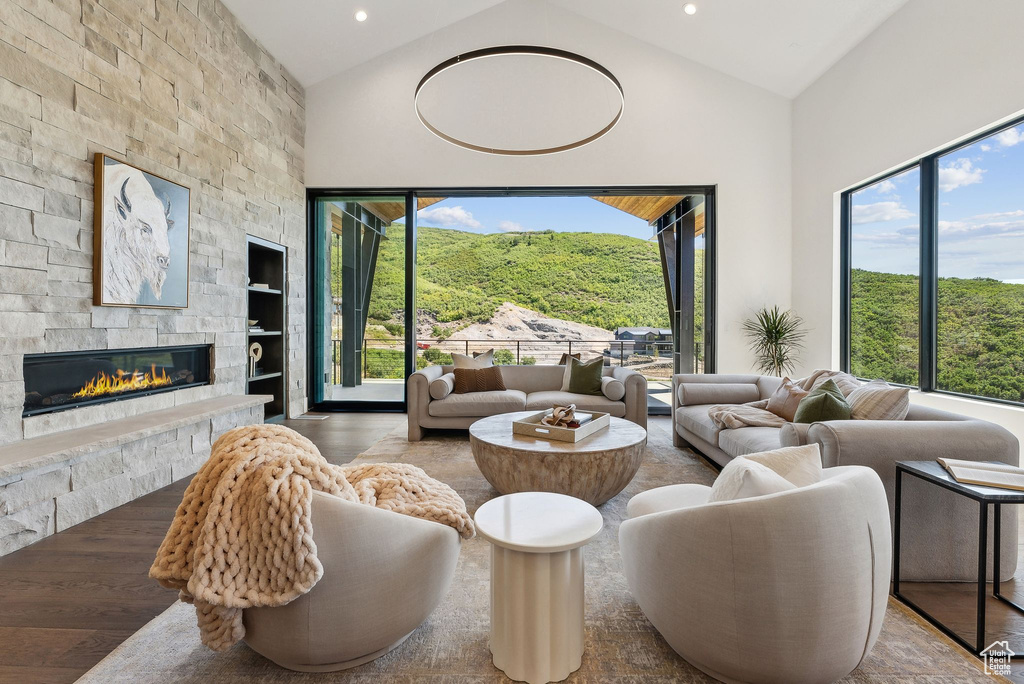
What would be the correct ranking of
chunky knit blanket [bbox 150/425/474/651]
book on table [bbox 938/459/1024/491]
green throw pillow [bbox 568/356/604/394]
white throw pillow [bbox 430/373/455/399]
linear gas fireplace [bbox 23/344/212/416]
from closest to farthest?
chunky knit blanket [bbox 150/425/474/651] → book on table [bbox 938/459/1024/491] → linear gas fireplace [bbox 23/344/212/416] → white throw pillow [bbox 430/373/455/399] → green throw pillow [bbox 568/356/604/394]

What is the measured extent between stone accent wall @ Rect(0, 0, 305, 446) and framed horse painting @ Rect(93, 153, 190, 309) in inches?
2.7

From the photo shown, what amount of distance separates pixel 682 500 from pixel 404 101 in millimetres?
5228

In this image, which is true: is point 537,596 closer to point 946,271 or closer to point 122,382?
point 122,382

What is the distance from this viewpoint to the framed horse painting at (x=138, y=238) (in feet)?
9.45

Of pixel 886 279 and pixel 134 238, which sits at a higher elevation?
pixel 134 238

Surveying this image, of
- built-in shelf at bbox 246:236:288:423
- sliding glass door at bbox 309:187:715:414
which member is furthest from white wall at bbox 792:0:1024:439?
built-in shelf at bbox 246:236:288:423

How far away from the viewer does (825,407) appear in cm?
261

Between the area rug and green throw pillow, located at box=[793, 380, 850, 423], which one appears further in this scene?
green throw pillow, located at box=[793, 380, 850, 423]

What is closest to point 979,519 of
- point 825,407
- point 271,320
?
point 825,407

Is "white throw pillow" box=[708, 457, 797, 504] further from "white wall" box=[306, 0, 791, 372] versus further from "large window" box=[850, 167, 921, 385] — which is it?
"white wall" box=[306, 0, 791, 372]

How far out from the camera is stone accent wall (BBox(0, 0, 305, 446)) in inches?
96.1

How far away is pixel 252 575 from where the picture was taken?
1.24 metres

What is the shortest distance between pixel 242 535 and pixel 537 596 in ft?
2.67

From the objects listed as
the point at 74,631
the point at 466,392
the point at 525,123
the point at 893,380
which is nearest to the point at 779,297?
the point at 893,380
